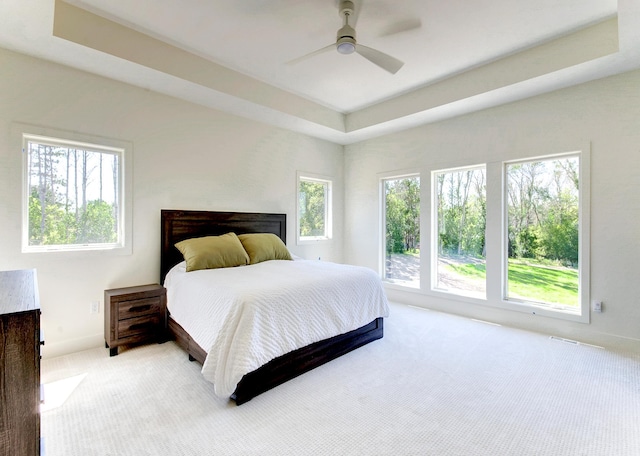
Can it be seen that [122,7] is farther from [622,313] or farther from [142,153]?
[622,313]

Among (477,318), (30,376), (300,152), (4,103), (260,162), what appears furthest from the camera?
(300,152)

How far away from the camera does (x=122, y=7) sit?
7.79 ft

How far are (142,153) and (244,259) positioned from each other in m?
1.61

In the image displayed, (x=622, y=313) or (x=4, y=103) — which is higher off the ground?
(x=4, y=103)

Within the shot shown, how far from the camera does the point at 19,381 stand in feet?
3.12

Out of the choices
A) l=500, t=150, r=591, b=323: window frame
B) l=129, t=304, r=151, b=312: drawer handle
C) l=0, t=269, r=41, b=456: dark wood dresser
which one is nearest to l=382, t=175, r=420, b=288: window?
l=500, t=150, r=591, b=323: window frame

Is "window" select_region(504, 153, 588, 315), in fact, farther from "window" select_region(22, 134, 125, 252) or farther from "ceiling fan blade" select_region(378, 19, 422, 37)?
"window" select_region(22, 134, 125, 252)

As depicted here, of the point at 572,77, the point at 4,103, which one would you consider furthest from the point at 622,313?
the point at 4,103

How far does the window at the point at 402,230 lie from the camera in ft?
15.1

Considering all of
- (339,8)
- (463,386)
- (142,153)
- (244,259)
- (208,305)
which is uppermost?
(339,8)

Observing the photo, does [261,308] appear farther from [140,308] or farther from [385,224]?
[385,224]

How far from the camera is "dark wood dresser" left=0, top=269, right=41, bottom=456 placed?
93 centimetres

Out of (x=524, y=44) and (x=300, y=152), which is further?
(x=300, y=152)

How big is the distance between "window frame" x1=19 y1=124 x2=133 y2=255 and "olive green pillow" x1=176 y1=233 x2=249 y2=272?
575 mm
